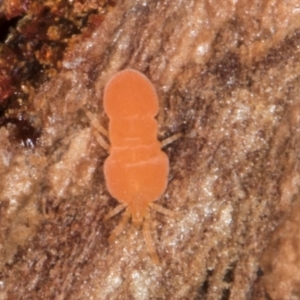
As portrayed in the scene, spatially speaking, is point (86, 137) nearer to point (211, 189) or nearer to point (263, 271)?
point (211, 189)

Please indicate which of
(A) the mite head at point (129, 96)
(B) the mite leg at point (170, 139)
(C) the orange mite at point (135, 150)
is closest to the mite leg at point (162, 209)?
(C) the orange mite at point (135, 150)

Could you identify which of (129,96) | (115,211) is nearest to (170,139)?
(129,96)

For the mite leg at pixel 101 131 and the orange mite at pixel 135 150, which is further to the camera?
the mite leg at pixel 101 131

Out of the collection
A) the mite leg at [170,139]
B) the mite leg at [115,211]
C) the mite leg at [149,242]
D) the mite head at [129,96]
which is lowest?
the mite leg at [149,242]

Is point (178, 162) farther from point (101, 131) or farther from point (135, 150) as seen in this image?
point (101, 131)

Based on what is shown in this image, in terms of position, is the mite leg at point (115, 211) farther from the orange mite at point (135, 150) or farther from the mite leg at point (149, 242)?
the mite leg at point (149, 242)

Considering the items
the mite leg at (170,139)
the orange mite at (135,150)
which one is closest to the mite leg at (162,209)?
the orange mite at (135,150)

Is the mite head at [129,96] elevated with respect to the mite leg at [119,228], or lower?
elevated

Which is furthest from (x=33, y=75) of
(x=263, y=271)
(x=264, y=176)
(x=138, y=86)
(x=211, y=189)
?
(x=263, y=271)

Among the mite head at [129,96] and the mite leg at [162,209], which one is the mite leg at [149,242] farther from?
the mite head at [129,96]
